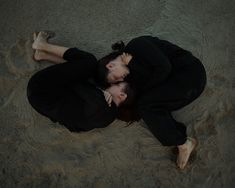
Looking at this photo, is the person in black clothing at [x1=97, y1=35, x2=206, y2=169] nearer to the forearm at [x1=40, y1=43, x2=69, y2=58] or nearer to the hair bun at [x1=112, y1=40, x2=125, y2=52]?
the hair bun at [x1=112, y1=40, x2=125, y2=52]

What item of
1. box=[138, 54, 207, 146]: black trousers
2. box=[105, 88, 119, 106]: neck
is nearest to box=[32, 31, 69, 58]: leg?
box=[105, 88, 119, 106]: neck

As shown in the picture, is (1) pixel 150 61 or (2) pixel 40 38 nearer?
(1) pixel 150 61

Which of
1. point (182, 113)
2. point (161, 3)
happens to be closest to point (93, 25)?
point (161, 3)

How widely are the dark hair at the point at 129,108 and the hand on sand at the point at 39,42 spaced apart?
24.1 inches

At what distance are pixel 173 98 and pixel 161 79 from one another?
0.42ft

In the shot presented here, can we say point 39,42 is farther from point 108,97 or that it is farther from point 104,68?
point 108,97

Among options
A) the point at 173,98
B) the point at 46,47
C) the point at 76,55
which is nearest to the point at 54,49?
the point at 46,47

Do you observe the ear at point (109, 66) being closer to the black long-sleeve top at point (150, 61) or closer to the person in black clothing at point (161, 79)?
the person in black clothing at point (161, 79)

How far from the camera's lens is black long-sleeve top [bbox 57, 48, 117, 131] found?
223 cm

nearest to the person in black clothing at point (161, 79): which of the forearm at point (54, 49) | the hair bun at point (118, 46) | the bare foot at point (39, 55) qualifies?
the hair bun at point (118, 46)

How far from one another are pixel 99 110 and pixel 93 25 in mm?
679

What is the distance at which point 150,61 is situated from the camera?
225cm

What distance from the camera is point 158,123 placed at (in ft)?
7.14

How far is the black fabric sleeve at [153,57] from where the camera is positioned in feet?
7.29
